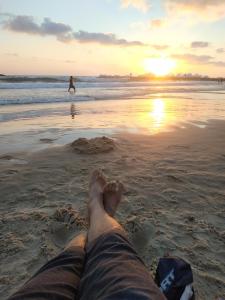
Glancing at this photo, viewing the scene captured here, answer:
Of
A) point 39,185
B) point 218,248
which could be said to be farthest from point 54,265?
point 39,185

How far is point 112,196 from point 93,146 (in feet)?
7.63

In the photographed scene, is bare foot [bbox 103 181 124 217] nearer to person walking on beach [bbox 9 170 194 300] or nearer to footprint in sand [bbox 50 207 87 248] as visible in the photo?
footprint in sand [bbox 50 207 87 248]

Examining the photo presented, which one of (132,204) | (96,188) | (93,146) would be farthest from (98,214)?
(93,146)

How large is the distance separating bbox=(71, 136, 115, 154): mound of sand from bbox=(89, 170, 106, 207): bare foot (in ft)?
5.20

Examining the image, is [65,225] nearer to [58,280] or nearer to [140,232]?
[140,232]

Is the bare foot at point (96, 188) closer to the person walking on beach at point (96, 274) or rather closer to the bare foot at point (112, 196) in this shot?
the bare foot at point (112, 196)

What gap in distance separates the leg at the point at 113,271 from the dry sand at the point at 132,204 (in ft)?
2.18

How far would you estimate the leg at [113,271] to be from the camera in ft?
3.81

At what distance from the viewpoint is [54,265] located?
147 cm

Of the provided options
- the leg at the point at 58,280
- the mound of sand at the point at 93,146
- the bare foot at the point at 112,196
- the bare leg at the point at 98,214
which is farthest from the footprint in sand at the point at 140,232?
the mound of sand at the point at 93,146

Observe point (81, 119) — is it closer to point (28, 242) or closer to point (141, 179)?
point (141, 179)

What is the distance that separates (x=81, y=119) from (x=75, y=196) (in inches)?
226

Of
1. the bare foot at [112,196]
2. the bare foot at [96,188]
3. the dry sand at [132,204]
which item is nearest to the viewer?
the dry sand at [132,204]

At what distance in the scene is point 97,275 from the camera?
4.33 ft
